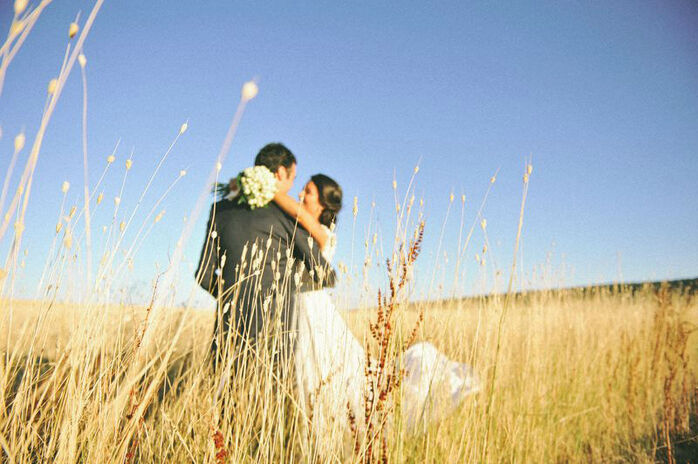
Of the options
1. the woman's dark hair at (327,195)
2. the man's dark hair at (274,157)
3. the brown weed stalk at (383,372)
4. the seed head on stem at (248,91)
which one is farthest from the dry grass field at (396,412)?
the woman's dark hair at (327,195)

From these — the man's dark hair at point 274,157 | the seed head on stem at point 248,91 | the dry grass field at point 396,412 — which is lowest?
the dry grass field at point 396,412

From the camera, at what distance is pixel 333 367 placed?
1.70m

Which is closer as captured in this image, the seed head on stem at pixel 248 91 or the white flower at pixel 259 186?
the seed head on stem at pixel 248 91

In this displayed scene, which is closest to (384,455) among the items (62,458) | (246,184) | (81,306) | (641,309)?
(62,458)

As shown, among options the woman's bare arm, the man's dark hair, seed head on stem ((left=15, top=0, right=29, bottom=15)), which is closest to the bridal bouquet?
the woman's bare arm

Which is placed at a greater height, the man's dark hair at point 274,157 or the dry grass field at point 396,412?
the man's dark hair at point 274,157

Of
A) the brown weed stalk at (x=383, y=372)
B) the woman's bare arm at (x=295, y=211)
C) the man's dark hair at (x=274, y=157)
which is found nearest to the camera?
the brown weed stalk at (x=383, y=372)

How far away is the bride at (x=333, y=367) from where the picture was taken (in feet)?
4.31

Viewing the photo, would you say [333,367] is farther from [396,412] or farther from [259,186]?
[259,186]

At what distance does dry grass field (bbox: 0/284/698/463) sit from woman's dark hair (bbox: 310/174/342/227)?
59.3 inches

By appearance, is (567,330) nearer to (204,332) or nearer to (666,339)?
(666,339)

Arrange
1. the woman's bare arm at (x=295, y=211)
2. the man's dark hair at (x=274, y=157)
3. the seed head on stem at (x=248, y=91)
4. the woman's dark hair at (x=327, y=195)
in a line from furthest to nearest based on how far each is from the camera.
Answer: the woman's dark hair at (x=327, y=195) → the man's dark hair at (x=274, y=157) → the woman's bare arm at (x=295, y=211) → the seed head on stem at (x=248, y=91)

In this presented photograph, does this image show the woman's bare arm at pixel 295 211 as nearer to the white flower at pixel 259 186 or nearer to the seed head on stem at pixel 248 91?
the white flower at pixel 259 186

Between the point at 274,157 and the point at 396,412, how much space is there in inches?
85.5
